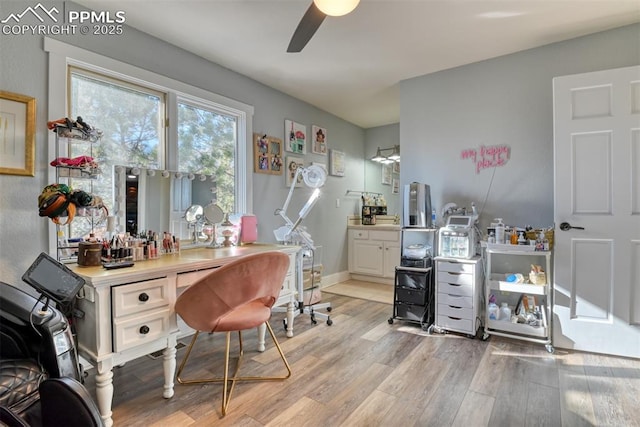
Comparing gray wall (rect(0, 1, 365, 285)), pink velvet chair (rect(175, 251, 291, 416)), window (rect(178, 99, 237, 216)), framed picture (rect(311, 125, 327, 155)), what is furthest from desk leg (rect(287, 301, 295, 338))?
framed picture (rect(311, 125, 327, 155))

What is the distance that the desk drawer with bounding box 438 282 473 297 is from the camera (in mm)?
2564

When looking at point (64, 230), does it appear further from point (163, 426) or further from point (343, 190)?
point (343, 190)

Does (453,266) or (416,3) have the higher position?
(416,3)

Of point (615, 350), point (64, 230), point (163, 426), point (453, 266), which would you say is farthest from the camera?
point (453, 266)

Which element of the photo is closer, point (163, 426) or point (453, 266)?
point (163, 426)

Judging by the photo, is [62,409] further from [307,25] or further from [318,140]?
[318,140]

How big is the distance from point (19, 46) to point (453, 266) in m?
3.28

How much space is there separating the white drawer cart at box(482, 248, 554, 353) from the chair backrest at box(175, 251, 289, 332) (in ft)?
6.07

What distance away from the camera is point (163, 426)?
1.53m

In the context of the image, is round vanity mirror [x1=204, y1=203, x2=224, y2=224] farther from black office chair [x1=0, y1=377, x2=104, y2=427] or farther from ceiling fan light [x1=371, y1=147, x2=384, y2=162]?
ceiling fan light [x1=371, y1=147, x2=384, y2=162]

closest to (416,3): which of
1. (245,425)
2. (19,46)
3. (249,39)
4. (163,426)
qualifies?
(249,39)

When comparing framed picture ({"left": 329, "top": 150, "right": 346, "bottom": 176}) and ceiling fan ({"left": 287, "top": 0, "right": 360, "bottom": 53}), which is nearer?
ceiling fan ({"left": 287, "top": 0, "right": 360, "bottom": 53})

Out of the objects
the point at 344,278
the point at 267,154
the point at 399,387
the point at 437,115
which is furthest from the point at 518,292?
the point at 267,154

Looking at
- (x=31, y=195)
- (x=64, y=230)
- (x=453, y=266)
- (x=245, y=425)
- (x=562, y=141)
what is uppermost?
(x=562, y=141)
